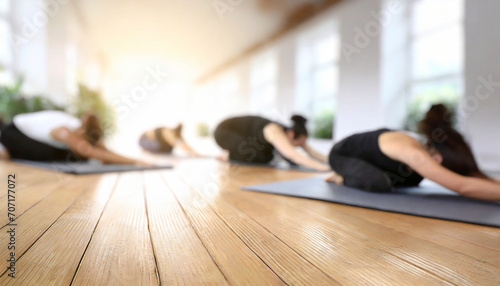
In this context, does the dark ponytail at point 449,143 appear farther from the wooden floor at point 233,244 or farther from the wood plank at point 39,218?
the wood plank at point 39,218

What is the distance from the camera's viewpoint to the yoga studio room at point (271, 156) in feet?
2.76

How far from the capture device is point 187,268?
0.77 m

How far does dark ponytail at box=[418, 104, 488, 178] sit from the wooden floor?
41 centimetres

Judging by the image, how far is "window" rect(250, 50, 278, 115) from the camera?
8.17 metres

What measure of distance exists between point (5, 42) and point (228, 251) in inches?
216

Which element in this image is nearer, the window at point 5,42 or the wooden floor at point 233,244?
the wooden floor at point 233,244

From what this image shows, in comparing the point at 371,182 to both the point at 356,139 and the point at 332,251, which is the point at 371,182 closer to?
the point at 356,139

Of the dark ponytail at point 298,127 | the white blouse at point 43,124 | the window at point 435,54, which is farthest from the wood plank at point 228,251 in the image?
the window at point 435,54

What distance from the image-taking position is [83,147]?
285cm

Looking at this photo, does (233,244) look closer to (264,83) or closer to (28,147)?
(28,147)

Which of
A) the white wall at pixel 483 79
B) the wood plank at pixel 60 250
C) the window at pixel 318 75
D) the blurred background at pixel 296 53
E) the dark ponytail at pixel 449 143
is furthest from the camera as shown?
the window at pixel 318 75

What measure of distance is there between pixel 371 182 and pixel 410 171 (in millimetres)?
225

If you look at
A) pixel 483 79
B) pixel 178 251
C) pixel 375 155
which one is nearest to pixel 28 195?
pixel 178 251

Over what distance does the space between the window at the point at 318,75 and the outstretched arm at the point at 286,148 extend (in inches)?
127
